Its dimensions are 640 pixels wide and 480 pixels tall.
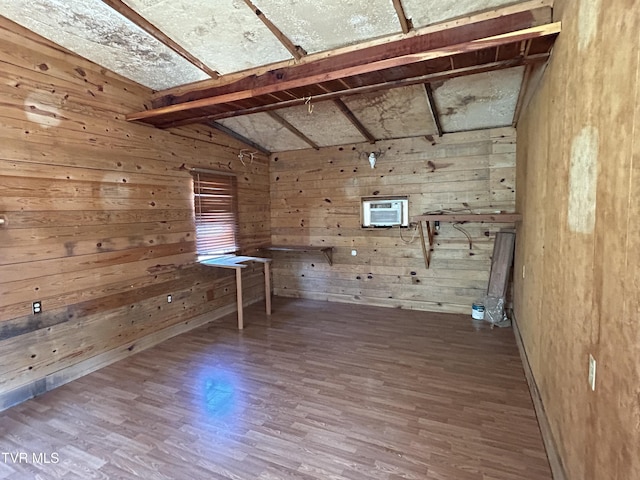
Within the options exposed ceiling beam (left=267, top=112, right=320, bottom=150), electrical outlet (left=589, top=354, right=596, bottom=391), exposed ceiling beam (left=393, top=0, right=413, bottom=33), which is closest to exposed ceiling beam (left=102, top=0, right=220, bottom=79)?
Answer: exposed ceiling beam (left=267, top=112, right=320, bottom=150)

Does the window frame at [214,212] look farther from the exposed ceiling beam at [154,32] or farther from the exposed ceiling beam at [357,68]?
the exposed ceiling beam at [154,32]

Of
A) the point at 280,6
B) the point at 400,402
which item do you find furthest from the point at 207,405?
the point at 280,6

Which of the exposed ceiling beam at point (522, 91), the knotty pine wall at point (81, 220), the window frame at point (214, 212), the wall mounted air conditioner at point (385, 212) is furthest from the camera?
the wall mounted air conditioner at point (385, 212)

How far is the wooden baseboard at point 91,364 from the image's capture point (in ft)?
8.94

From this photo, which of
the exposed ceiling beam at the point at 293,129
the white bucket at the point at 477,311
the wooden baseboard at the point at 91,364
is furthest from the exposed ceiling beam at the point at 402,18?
the wooden baseboard at the point at 91,364

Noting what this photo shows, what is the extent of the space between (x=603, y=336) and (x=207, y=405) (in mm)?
2522

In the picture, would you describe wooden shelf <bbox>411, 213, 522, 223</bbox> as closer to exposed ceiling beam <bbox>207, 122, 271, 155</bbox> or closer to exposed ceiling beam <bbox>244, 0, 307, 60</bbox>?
exposed ceiling beam <bbox>244, 0, 307, 60</bbox>

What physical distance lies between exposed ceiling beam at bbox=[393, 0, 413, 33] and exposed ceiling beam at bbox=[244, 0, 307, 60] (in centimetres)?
86

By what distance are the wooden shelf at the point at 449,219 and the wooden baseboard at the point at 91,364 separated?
317 centimetres

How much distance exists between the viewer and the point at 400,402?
102 inches

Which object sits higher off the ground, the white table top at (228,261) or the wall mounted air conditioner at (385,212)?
the wall mounted air conditioner at (385,212)

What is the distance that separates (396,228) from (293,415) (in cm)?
328

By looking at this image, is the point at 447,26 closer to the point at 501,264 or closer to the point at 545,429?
the point at 545,429

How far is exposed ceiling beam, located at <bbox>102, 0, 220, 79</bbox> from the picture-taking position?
8.14ft
